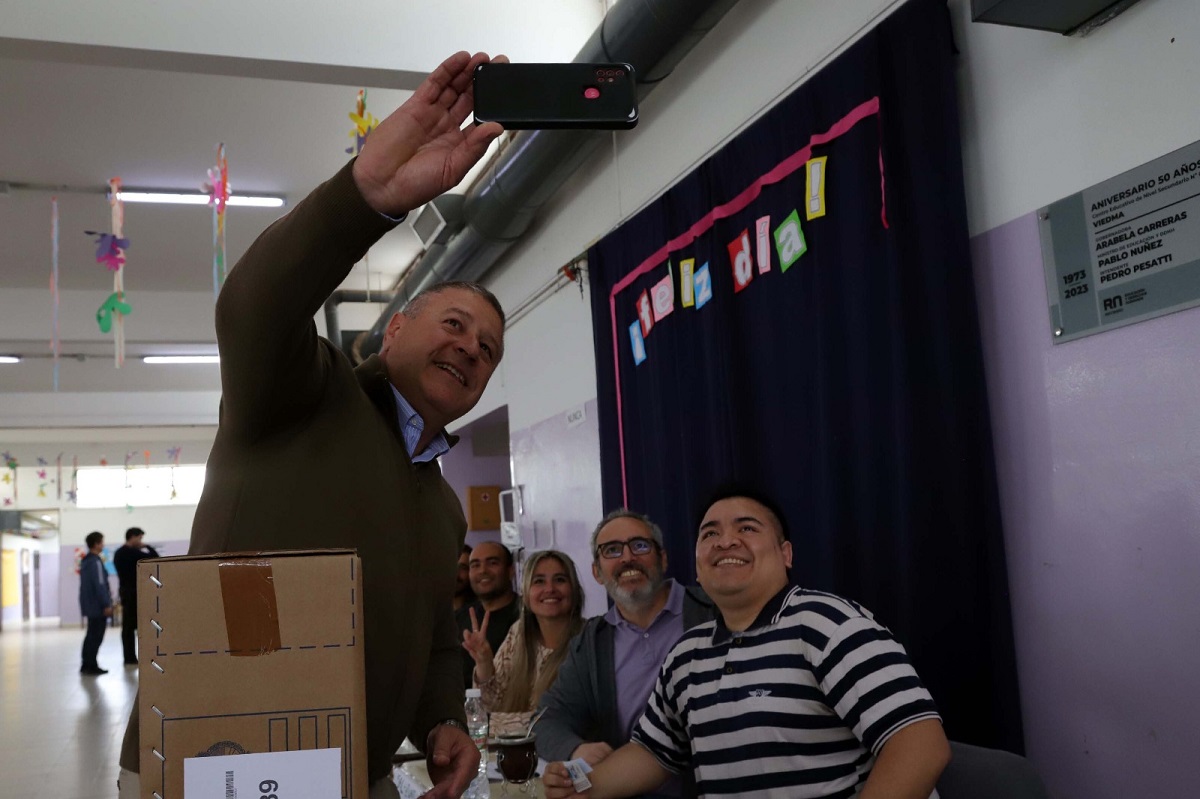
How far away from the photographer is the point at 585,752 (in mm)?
2572

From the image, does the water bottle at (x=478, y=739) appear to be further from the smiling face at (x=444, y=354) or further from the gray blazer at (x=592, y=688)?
the smiling face at (x=444, y=354)

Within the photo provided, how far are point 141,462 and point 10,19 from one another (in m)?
15.4

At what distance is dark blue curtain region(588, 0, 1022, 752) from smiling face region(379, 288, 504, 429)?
Answer: 151cm

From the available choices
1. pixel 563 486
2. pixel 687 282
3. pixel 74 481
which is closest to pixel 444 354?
pixel 687 282

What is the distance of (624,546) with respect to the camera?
3334 millimetres

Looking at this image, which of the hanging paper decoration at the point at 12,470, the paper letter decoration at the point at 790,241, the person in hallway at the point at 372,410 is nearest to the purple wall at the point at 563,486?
the paper letter decoration at the point at 790,241

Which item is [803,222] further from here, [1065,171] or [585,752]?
[585,752]

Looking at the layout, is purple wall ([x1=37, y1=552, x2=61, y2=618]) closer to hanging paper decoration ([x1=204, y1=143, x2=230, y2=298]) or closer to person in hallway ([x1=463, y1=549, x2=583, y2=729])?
hanging paper decoration ([x1=204, y1=143, x2=230, y2=298])

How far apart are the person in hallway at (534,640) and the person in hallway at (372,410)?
7.17 feet

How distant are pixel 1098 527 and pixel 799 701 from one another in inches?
32.6

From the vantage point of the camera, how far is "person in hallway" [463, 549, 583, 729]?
3.68 m

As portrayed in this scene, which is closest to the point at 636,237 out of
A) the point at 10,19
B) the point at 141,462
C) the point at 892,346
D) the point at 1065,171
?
the point at 892,346

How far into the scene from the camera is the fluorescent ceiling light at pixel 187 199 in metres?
6.41

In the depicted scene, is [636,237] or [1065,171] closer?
[1065,171]
